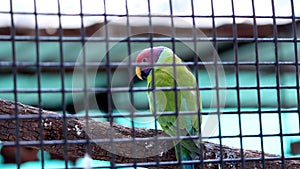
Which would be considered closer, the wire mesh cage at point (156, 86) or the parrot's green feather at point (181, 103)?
the wire mesh cage at point (156, 86)

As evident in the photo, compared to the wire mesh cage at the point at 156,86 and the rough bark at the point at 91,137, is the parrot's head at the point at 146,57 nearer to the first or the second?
the wire mesh cage at the point at 156,86

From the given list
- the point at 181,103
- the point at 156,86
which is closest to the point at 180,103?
the point at 181,103

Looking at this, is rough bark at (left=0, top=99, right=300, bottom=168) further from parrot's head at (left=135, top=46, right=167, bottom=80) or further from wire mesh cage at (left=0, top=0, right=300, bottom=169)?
parrot's head at (left=135, top=46, right=167, bottom=80)

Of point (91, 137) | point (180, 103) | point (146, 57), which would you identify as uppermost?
point (146, 57)

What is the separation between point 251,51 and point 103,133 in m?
1.78

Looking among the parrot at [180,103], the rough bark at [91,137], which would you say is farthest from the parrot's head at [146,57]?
the rough bark at [91,137]

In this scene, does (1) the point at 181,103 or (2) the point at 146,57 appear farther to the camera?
(2) the point at 146,57

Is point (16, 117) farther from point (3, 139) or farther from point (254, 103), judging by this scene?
point (254, 103)

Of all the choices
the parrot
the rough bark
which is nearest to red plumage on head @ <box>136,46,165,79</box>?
the parrot

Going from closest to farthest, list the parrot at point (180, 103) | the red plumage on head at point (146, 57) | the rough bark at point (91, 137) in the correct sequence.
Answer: the rough bark at point (91, 137)
the parrot at point (180, 103)
the red plumage on head at point (146, 57)

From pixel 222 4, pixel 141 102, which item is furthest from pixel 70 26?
pixel 222 4

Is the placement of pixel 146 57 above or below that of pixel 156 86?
above

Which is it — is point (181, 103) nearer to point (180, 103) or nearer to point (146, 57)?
point (180, 103)

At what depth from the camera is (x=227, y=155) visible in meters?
1.79
